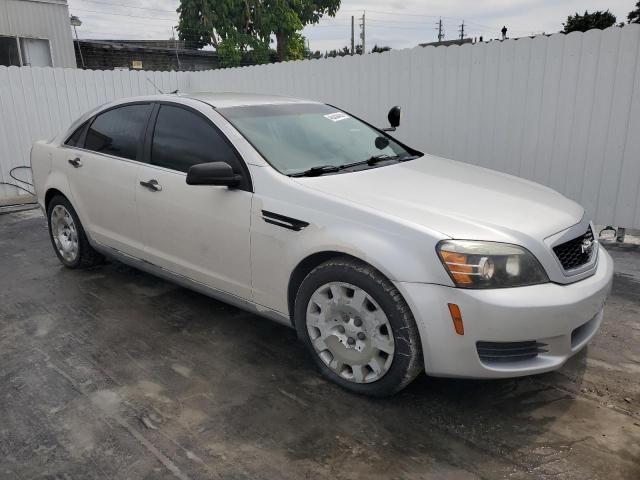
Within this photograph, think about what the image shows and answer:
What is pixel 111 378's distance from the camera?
9.66ft

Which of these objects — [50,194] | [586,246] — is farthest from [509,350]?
[50,194]

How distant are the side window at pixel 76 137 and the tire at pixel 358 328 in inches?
113

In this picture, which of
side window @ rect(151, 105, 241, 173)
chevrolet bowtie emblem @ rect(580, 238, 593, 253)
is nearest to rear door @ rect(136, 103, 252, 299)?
side window @ rect(151, 105, 241, 173)

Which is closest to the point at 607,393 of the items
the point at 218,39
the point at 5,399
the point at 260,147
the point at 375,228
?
the point at 375,228

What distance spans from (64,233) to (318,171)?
297cm

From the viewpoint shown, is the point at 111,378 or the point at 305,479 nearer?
the point at 305,479

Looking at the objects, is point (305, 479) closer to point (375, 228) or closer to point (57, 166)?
point (375, 228)

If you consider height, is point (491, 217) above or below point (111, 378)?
above

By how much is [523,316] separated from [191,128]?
240 cm

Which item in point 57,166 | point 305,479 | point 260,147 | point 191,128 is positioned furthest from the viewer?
point 57,166

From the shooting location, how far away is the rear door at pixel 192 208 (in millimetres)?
3090

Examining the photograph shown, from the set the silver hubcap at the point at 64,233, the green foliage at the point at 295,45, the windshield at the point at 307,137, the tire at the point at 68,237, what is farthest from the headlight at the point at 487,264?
the green foliage at the point at 295,45

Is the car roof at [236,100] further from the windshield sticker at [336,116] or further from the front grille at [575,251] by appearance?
the front grille at [575,251]

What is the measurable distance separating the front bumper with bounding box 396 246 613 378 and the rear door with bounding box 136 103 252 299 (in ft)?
3.81
